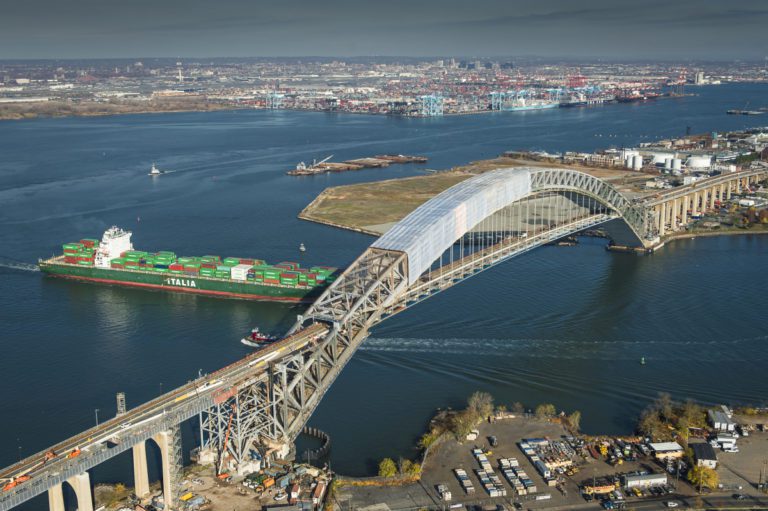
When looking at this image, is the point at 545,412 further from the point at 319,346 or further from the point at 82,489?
the point at 82,489

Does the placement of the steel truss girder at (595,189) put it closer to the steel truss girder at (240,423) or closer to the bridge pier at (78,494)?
the steel truss girder at (240,423)

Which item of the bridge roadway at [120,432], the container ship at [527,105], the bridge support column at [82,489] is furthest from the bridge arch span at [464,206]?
the container ship at [527,105]

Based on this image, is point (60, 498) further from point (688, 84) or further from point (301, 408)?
point (688, 84)

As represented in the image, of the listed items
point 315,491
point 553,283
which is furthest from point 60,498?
point 553,283

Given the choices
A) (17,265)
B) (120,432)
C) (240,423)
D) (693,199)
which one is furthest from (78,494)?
(693,199)

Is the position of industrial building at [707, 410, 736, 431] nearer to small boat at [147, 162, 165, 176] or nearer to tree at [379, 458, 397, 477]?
tree at [379, 458, 397, 477]
